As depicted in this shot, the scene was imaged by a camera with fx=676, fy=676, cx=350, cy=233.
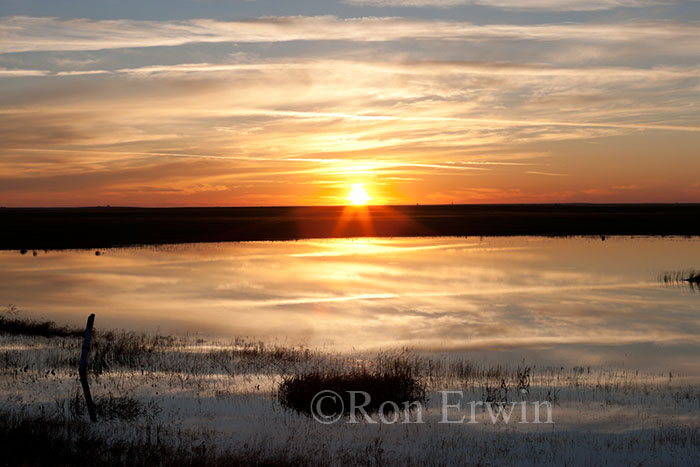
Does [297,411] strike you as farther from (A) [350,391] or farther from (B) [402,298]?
(B) [402,298]

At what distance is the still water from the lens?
2367cm

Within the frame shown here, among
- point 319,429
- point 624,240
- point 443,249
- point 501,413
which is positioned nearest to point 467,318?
point 501,413

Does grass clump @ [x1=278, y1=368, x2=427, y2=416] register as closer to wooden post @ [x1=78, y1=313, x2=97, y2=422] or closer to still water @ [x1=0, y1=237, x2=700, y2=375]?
wooden post @ [x1=78, y1=313, x2=97, y2=422]

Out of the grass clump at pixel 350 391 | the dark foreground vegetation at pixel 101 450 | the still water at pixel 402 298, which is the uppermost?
the still water at pixel 402 298

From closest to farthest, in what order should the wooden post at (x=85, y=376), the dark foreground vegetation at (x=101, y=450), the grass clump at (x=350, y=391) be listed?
the dark foreground vegetation at (x=101, y=450), the wooden post at (x=85, y=376), the grass clump at (x=350, y=391)

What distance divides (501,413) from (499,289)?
23020 mm

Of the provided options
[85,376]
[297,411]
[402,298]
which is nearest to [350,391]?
[297,411]

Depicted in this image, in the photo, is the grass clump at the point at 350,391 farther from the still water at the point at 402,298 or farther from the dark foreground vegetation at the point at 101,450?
the still water at the point at 402,298

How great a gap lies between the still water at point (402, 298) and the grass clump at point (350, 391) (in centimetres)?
536

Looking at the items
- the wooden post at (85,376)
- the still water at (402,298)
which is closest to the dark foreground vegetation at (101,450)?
the wooden post at (85,376)

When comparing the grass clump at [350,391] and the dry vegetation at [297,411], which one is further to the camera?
the grass clump at [350,391]

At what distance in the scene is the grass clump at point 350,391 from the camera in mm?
15469

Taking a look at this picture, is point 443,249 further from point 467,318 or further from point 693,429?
point 693,429

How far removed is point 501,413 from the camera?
49.5 ft
